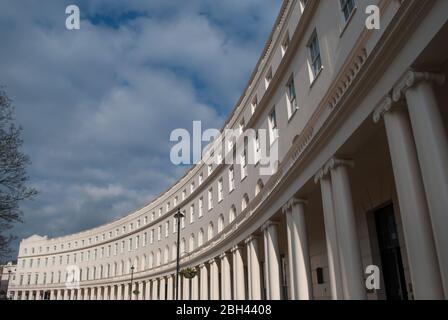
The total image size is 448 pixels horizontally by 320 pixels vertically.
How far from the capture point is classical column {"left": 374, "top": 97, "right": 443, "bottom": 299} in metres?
7.69

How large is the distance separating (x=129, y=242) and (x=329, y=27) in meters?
60.8

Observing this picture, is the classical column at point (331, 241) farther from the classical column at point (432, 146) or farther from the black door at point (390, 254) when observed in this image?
the classical column at point (432, 146)

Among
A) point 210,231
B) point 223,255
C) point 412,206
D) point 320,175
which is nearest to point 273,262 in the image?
point 320,175

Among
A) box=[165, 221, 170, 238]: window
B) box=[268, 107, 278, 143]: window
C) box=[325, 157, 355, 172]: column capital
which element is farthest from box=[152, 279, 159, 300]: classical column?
box=[325, 157, 355, 172]: column capital

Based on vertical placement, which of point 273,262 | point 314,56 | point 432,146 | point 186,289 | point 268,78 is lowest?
point 273,262

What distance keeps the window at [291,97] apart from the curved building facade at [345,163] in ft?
0.17

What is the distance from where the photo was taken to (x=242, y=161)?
2798 centimetres

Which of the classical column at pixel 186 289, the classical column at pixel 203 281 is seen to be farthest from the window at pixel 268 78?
the classical column at pixel 186 289

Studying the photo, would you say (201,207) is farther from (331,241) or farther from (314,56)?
(331,241)

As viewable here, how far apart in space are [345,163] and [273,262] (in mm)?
9685

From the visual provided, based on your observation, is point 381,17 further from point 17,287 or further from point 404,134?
point 17,287

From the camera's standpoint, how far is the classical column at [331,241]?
476 inches

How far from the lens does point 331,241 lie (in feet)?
41.5

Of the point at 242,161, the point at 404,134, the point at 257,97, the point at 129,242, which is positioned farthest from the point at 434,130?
the point at 129,242
